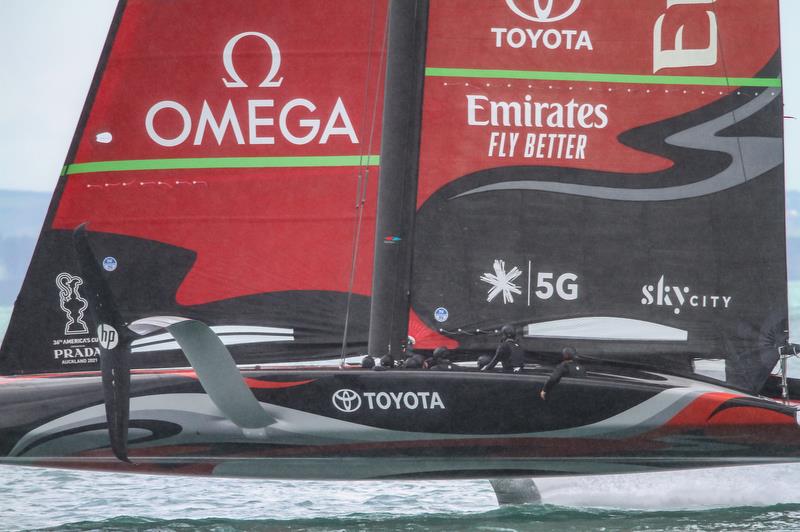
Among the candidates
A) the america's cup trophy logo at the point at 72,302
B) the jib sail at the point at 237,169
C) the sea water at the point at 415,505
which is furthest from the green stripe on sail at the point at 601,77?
the sea water at the point at 415,505

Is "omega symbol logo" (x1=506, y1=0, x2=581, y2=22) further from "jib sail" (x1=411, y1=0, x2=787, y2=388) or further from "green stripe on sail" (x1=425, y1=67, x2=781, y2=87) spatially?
"green stripe on sail" (x1=425, y1=67, x2=781, y2=87)

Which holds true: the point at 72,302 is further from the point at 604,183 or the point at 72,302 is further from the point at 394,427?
the point at 604,183

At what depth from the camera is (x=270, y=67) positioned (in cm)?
827

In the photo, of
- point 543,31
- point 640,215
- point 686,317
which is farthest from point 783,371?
point 543,31

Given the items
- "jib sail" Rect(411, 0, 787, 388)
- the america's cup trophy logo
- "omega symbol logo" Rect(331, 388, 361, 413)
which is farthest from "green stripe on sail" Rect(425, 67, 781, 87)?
the america's cup trophy logo

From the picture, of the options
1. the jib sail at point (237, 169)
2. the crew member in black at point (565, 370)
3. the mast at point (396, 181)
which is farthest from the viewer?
the jib sail at point (237, 169)

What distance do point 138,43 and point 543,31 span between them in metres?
2.88

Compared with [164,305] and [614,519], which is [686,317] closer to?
→ [614,519]

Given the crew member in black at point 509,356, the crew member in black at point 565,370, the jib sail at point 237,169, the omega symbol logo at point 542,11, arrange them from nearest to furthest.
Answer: the crew member in black at point 565,370 < the crew member in black at point 509,356 < the jib sail at point 237,169 < the omega symbol logo at point 542,11

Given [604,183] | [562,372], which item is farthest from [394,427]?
[604,183]

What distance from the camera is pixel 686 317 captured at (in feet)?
27.1

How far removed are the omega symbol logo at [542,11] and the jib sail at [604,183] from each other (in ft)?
0.03

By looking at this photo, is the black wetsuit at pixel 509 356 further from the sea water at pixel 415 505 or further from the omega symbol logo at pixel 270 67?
the omega symbol logo at pixel 270 67

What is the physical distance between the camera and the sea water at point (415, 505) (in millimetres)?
8281
